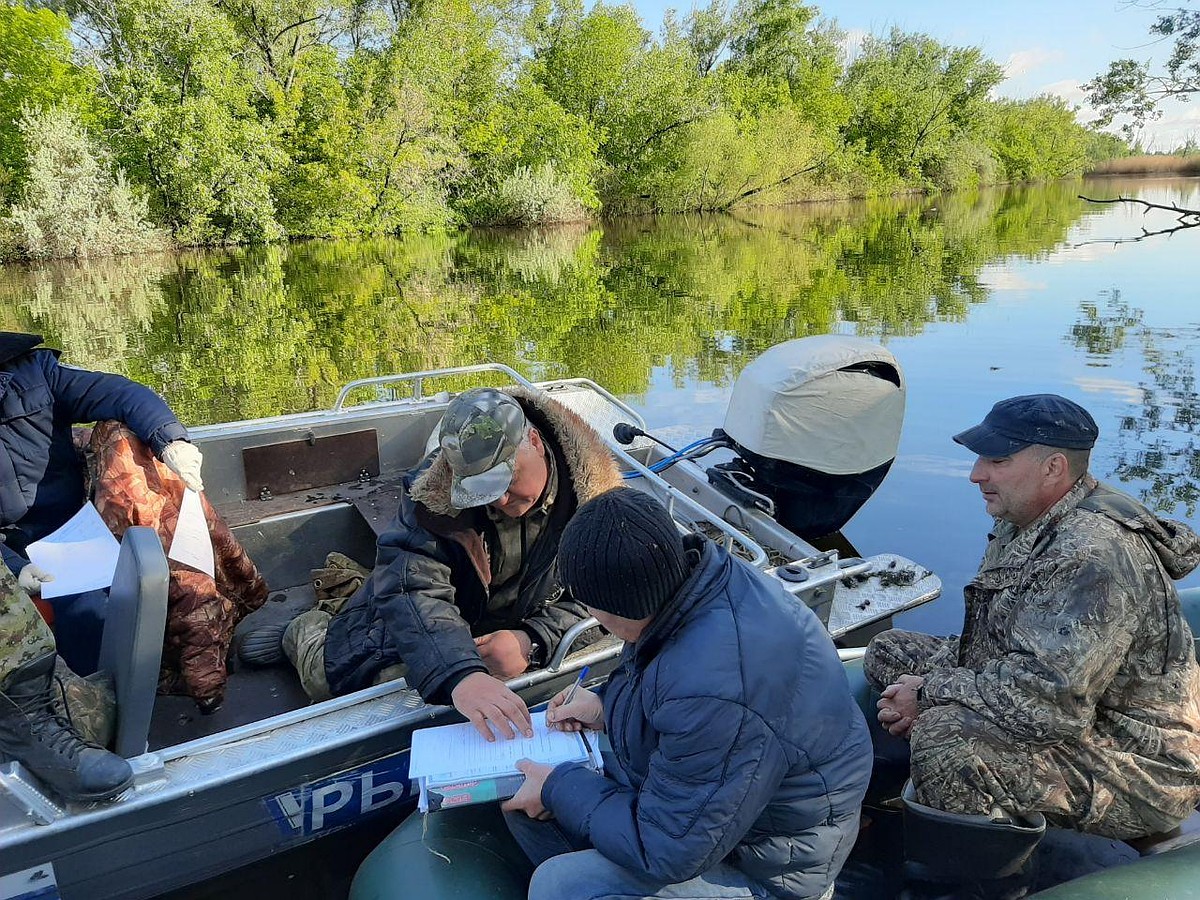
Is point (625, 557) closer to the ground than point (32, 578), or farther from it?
farther from it

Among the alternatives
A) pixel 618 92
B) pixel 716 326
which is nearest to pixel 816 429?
pixel 716 326

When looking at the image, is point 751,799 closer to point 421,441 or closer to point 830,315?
point 421,441

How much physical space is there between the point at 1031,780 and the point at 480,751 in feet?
4.57

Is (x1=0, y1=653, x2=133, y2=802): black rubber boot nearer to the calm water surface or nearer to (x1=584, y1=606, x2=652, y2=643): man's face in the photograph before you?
(x1=584, y1=606, x2=652, y2=643): man's face

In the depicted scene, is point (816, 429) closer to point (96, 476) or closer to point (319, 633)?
point (319, 633)

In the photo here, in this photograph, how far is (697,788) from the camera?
141 cm

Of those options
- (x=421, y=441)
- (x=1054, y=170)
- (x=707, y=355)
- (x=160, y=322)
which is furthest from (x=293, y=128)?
(x=1054, y=170)

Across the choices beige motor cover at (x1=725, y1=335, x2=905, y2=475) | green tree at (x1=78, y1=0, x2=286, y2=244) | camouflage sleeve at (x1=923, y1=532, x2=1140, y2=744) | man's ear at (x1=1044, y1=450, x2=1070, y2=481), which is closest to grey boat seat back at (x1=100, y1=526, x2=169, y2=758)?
camouflage sleeve at (x1=923, y1=532, x2=1140, y2=744)

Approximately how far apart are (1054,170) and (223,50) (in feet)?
172

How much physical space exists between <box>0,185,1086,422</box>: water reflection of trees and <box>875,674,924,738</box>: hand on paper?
250 inches

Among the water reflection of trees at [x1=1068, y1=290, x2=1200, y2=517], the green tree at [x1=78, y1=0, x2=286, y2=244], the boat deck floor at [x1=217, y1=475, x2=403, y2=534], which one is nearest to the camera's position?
the boat deck floor at [x1=217, y1=475, x2=403, y2=534]

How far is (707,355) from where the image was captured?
10.1 metres

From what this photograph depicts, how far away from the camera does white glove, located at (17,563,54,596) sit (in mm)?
2363

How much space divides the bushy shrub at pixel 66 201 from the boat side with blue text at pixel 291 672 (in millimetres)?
18624
